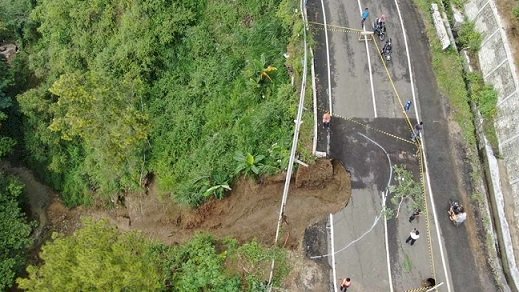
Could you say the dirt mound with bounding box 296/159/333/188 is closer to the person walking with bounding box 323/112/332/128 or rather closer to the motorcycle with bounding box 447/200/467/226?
the person walking with bounding box 323/112/332/128

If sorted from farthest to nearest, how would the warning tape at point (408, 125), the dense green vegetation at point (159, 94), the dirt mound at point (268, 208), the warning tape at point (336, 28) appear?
the warning tape at point (336, 28) < the dense green vegetation at point (159, 94) < the dirt mound at point (268, 208) < the warning tape at point (408, 125)

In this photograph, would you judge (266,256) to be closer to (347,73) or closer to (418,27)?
(347,73)

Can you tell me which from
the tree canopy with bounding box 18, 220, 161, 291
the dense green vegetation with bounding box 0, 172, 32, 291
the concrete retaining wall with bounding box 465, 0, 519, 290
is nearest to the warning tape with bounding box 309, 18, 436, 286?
the concrete retaining wall with bounding box 465, 0, 519, 290

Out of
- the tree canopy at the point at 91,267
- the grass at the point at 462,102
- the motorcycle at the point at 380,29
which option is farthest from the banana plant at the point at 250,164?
the motorcycle at the point at 380,29

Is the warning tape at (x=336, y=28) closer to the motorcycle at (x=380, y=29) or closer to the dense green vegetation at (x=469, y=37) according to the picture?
the motorcycle at (x=380, y=29)

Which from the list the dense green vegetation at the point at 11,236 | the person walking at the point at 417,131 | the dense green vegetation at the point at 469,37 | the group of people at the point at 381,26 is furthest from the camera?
the group of people at the point at 381,26

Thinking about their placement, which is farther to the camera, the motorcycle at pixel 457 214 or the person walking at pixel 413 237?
the motorcycle at pixel 457 214

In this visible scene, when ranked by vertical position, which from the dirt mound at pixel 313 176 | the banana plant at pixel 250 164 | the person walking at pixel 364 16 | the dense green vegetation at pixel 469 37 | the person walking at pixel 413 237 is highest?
the person walking at pixel 364 16
